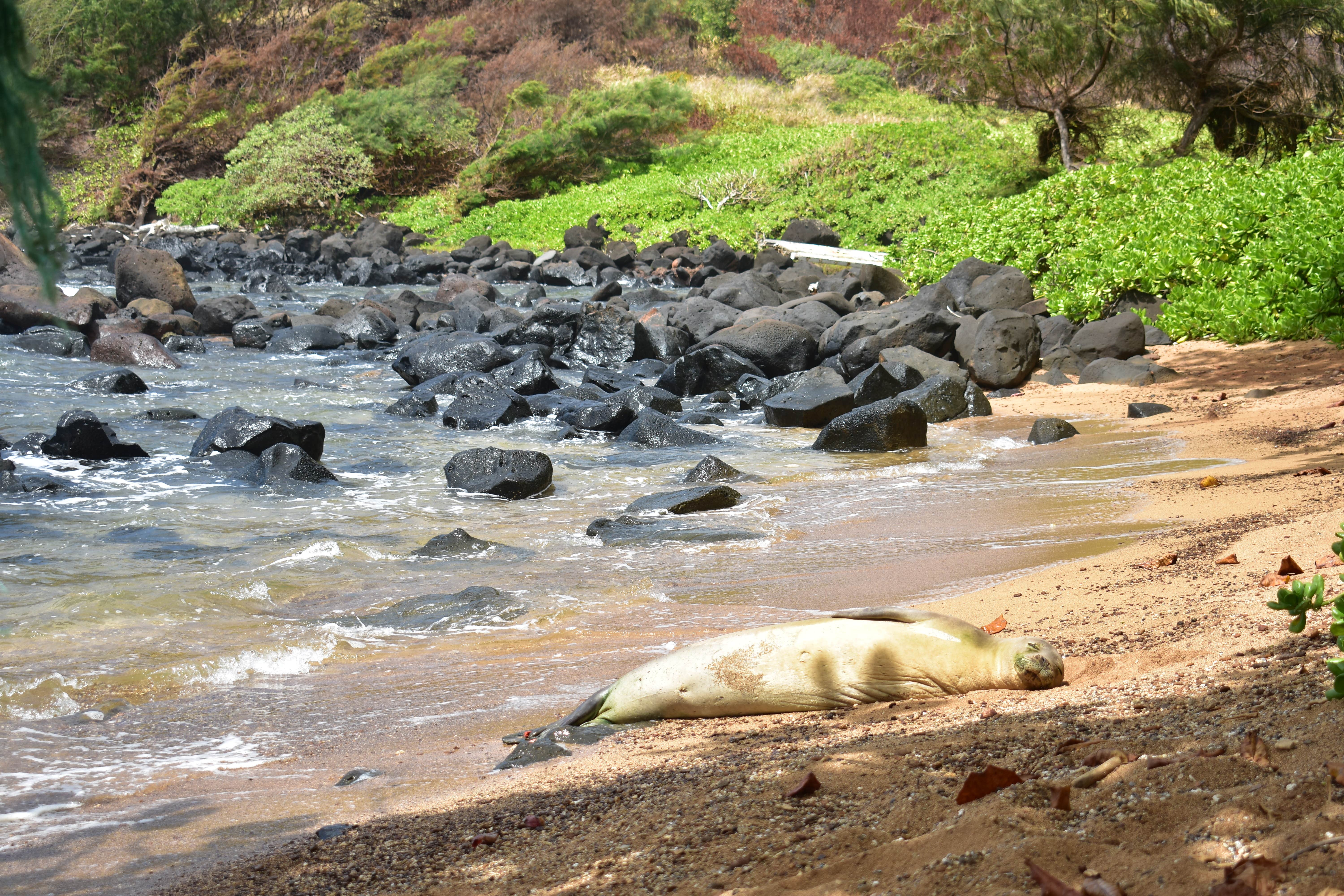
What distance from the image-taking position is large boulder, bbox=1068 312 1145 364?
1138 cm

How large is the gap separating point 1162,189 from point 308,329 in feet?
39.0

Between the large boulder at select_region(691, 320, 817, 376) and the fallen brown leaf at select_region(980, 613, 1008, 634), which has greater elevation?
the large boulder at select_region(691, 320, 817, 376)

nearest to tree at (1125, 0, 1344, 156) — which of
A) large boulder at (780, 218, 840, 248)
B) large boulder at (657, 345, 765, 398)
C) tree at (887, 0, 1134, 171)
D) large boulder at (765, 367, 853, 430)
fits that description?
tree at (887, 0, 1134, 171)

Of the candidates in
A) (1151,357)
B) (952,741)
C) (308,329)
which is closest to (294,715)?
(952,741)

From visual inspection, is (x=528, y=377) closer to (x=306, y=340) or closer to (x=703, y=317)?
(x=703, y=317)

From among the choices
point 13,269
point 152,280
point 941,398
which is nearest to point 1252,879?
point 941,398

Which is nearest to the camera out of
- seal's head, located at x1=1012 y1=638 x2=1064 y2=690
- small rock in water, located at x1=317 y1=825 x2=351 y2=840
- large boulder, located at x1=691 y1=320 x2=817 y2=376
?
small rock in water, located at x1=317 y1=825 x2=351 y2=840

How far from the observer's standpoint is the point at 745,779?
2.70m

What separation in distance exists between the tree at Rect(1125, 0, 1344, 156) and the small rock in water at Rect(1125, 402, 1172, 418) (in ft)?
34.6

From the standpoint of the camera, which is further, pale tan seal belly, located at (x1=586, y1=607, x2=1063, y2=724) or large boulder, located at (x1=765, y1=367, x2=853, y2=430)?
large boulder, located at (x1=765, y1=367, x2=853, y2=430)

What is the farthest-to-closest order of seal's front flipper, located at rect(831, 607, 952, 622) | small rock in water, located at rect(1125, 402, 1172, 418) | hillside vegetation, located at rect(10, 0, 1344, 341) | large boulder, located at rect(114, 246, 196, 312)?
large boulder, located at rect(114, 246, 196, 312)
hillside vegetation, located at rect(10, 0, 1344, 341)
small rock in water, located at rect(1125, 402, 1172, 418)
seal's front flipper, located at rect(831, 607, 952, 622)

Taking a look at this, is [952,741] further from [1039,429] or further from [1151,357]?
[1151,357]

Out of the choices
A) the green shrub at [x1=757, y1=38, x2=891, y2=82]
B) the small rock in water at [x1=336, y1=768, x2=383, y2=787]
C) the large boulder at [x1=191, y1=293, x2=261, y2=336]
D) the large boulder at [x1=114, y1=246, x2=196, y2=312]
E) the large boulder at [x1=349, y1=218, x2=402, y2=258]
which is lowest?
the small rock in water at [x1=336, y1=768, x2=383, y2=787]

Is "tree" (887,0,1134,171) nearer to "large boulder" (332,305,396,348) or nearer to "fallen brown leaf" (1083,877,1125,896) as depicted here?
"large boulder" (332,305,396,348)
